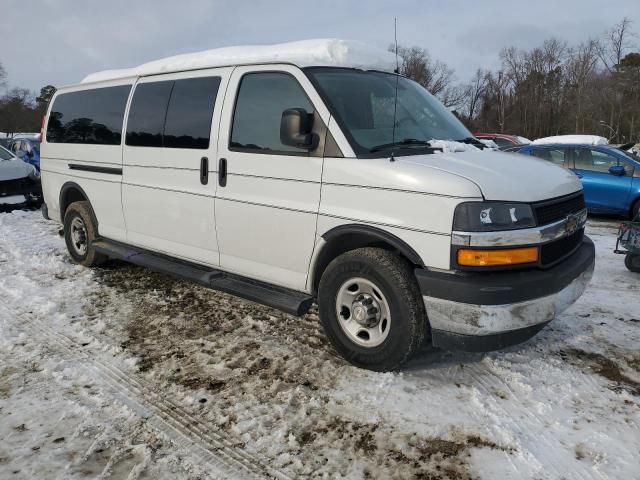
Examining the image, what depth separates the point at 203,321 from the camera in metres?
4.66

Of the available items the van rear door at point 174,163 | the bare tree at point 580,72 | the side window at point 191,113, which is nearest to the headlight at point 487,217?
the van rear door at point 174,163

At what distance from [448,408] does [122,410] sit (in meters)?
2.04

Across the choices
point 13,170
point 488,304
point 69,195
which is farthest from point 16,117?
point 488,304

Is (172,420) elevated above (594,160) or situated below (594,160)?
below

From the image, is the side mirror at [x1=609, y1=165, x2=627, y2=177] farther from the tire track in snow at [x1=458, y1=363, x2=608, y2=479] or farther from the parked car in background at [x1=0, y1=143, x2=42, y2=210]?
the parked car in background at [x1=0, y1=143, x2=42, y2=210]

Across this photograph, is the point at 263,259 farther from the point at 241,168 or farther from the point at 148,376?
the point at 148,376

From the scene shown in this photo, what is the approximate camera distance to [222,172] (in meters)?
4.27

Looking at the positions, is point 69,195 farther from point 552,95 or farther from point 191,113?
point 552,95

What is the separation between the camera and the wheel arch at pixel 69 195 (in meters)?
6.26

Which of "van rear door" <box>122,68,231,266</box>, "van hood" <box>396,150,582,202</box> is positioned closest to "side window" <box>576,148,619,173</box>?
"van hood" <box>396,150,582,202</box>

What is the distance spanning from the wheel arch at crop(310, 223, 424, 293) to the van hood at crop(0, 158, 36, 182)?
33.1 ft

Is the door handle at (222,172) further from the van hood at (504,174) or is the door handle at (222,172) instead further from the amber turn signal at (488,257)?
the amber turn signal at (488,257)

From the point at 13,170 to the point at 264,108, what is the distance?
963 cm

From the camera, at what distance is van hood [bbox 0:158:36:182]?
1115 centimetres
